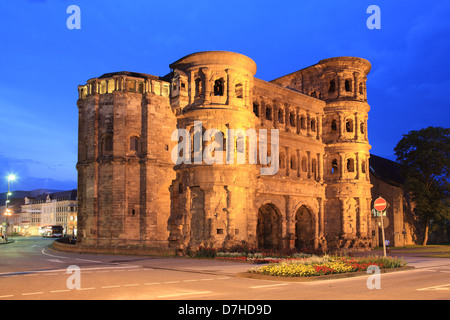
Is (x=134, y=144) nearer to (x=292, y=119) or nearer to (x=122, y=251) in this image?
(x=122, y=251)

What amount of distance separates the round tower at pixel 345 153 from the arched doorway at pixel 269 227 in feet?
31.8

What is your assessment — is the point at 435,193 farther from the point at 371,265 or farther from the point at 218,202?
the point at 371,265

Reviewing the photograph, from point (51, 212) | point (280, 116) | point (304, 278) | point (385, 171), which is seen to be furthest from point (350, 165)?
point (51, 212)

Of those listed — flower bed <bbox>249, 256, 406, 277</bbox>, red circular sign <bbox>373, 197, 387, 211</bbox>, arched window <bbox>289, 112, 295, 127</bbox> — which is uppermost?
arched window <bbox>289, 112, 295, 127</bbox>

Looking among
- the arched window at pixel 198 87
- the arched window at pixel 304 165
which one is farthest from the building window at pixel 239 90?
the arched window at pixel 304 165

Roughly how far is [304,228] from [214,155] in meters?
17.7

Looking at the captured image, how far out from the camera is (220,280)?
703 inches

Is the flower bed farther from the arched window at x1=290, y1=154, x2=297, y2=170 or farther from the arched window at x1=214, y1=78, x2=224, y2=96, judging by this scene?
the arched window at x1=290, y1=154, x2=297, y2=170

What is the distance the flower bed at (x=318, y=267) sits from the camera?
1791cm

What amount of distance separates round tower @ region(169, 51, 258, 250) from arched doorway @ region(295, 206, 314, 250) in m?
12.7

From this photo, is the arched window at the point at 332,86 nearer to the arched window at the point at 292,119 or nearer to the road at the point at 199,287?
the arched window at the point at 292,119

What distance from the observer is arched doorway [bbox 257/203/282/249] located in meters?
44.9

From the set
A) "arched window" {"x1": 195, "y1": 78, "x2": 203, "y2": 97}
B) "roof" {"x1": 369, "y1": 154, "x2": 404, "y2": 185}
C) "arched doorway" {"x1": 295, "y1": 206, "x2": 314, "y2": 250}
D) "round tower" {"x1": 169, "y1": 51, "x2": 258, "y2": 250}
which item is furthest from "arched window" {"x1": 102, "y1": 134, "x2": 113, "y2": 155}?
"roof" {"x1": 369, "y1": 154, "x2": 404, "y2": 185}
